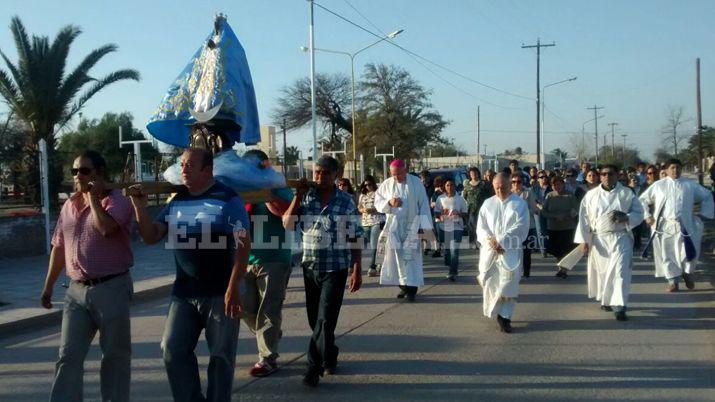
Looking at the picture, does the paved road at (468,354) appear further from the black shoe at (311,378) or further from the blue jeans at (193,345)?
the blue jeans at (193,345)

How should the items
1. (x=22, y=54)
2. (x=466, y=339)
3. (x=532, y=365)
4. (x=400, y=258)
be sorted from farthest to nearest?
(x=22, y=54)
(x=400, y=258)
(x=466, y=339)
(x=532, y=365)

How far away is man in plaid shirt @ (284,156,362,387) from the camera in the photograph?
5.79 metres

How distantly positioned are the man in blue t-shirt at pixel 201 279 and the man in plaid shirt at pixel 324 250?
1398mm

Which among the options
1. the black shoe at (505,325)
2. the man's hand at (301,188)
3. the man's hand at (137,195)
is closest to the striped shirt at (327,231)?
the man's hand at (301,188)

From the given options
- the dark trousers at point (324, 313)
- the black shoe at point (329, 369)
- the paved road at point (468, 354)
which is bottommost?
the paved road at point (468, 354)

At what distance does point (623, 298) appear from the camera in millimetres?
8086

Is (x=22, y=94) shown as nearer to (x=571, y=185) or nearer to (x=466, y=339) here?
(x=571, y=185)

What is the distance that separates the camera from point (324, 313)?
5805 mm

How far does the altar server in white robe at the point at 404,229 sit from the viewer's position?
9414 millimetres

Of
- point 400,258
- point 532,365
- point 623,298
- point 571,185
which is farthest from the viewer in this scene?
point 571,185

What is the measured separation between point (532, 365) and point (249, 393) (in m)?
2.44

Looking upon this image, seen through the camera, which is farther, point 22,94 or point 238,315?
point 22,94

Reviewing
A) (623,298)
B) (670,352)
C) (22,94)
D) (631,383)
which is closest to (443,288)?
(623,298)

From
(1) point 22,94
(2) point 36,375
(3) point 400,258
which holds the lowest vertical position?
(2) point 36,375
